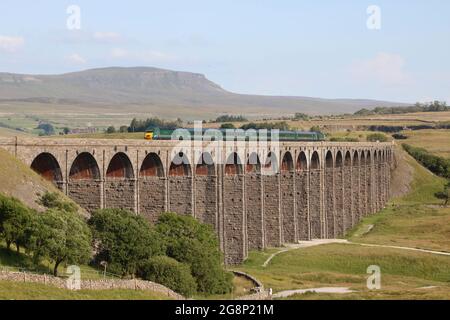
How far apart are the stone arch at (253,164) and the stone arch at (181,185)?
35.4ft

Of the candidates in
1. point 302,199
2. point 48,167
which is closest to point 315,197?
point 302,199

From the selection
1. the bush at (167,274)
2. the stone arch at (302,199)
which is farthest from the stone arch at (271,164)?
the bush at (167,274)

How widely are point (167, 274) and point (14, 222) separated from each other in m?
8.57

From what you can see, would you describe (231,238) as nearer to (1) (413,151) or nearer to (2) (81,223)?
(2) (81,223)

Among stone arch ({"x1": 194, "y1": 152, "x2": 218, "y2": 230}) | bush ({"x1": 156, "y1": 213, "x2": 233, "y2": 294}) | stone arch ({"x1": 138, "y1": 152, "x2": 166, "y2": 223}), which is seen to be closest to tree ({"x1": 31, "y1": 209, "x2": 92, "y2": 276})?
bush ({"x1": 156, "y1": 213, "x2": 233, "y2": 294})

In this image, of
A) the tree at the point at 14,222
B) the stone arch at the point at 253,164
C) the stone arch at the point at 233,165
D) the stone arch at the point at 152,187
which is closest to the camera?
the tree at the point at 14,222

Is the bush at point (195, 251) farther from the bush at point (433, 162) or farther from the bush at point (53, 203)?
the bush at point (433, 162)

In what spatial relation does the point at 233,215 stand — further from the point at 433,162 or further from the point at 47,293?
the point at 433,162

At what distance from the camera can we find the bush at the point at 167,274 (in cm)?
4419

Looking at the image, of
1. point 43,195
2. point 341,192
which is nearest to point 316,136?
point 341,192

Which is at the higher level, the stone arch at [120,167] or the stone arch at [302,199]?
the stone arch at [120,167]

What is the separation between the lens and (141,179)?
5906 cm
